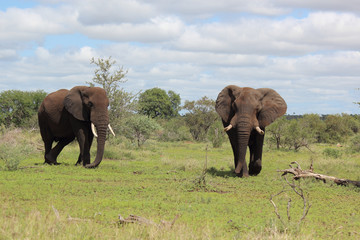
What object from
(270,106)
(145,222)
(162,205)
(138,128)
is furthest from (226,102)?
(138,128)

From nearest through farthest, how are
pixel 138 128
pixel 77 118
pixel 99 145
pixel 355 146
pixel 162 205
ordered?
pixel 162 205
pixel 99 145
pixel 77 118
pixel 138 128
pixel 355 146

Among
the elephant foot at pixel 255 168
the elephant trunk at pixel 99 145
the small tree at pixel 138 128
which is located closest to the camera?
the elephant foot at pixel 255 168

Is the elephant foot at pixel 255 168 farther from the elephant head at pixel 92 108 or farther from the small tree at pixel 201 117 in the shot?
the small tree at pixel 201 117

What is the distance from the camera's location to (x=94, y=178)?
13.9 m

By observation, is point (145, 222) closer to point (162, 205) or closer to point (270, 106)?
point (162, 205)

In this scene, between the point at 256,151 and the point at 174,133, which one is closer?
the point at 256,151

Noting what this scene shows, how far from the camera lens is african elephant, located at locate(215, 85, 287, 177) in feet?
47.1

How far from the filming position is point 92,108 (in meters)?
16.0

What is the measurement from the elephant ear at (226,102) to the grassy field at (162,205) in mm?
1979

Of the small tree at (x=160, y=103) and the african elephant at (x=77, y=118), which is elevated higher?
the small tree at (x=160, y=103)

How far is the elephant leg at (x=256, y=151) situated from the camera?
15.2 meters

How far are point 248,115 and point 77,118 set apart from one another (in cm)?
588

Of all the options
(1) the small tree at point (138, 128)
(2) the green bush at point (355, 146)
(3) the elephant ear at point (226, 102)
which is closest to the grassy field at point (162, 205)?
(3) the elephant ear at point (226, 102)

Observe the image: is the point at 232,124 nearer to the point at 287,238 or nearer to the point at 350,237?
the point at 350,237
